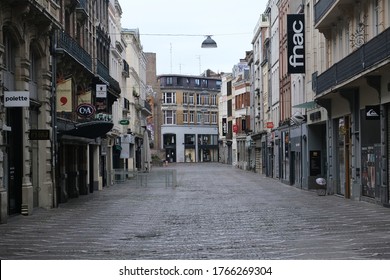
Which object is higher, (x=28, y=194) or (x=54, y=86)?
(x=54, y=86)

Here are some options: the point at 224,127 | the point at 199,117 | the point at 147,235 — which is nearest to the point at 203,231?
the point at 147,235

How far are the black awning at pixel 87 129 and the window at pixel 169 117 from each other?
3550 inches

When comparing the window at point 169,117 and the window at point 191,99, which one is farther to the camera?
the window at point 191,99

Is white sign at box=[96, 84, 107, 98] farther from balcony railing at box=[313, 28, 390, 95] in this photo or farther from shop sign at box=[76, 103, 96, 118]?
balcony railing at box=[313, 28, 390, 95]

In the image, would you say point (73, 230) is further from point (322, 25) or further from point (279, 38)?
point (279, 38)

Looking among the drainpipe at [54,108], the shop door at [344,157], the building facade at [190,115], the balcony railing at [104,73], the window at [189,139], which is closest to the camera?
the drainpipe at [54,108]

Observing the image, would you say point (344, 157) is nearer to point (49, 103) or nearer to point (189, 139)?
point (49, 103)

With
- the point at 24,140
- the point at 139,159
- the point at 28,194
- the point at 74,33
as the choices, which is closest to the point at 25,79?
the point at 24,140

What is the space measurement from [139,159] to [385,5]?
52725 mm

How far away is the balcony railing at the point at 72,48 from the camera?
27.8 m

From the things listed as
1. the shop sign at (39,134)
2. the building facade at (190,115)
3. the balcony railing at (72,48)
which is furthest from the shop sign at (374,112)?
the building facade at (190,115)

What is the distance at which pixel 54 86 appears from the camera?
84.9 feet

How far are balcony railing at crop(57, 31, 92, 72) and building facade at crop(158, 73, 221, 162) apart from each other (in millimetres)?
82571

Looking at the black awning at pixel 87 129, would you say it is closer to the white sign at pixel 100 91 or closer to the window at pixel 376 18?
the white sign at pixel 100 91
